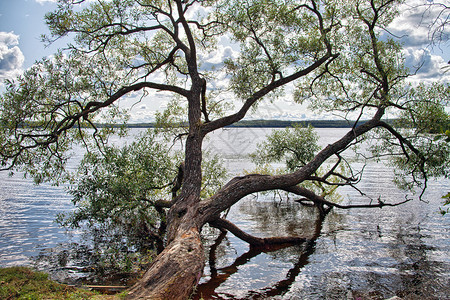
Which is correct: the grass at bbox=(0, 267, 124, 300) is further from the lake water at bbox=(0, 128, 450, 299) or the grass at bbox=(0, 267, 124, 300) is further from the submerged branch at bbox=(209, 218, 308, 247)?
the submerged branch at bbox=(209, 218, 308, 247)

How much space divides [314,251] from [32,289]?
10871 mm

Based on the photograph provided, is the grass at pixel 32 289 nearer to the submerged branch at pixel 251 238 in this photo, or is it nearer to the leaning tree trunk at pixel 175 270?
the leaning tree trunk at pixel 175 270

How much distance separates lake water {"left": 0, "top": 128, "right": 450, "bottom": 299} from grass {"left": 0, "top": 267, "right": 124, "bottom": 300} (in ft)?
13.3

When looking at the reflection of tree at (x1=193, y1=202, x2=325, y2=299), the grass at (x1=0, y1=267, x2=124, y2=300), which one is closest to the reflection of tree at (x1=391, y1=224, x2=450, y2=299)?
the reflection of tree at (x1=193, y1=202, x2=325, y2=299)

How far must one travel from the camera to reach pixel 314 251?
535 inches

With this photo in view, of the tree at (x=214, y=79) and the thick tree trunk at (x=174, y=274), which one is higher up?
the tree at (x=214, y=79)

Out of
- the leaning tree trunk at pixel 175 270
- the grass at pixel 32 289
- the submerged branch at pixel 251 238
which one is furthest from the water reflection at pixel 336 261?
the grass at pixel 32 289

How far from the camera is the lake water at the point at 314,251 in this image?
977 centimetres

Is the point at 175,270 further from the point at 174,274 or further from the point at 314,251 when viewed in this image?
the point at 314,251

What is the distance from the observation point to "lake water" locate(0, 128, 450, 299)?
384 inches

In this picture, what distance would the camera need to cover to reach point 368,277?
10617 mm

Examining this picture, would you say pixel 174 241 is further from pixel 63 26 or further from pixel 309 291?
pixel 63 26

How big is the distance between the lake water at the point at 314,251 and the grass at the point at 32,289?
4049mm

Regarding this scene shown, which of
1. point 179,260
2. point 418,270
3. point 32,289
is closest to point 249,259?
point 418,270
